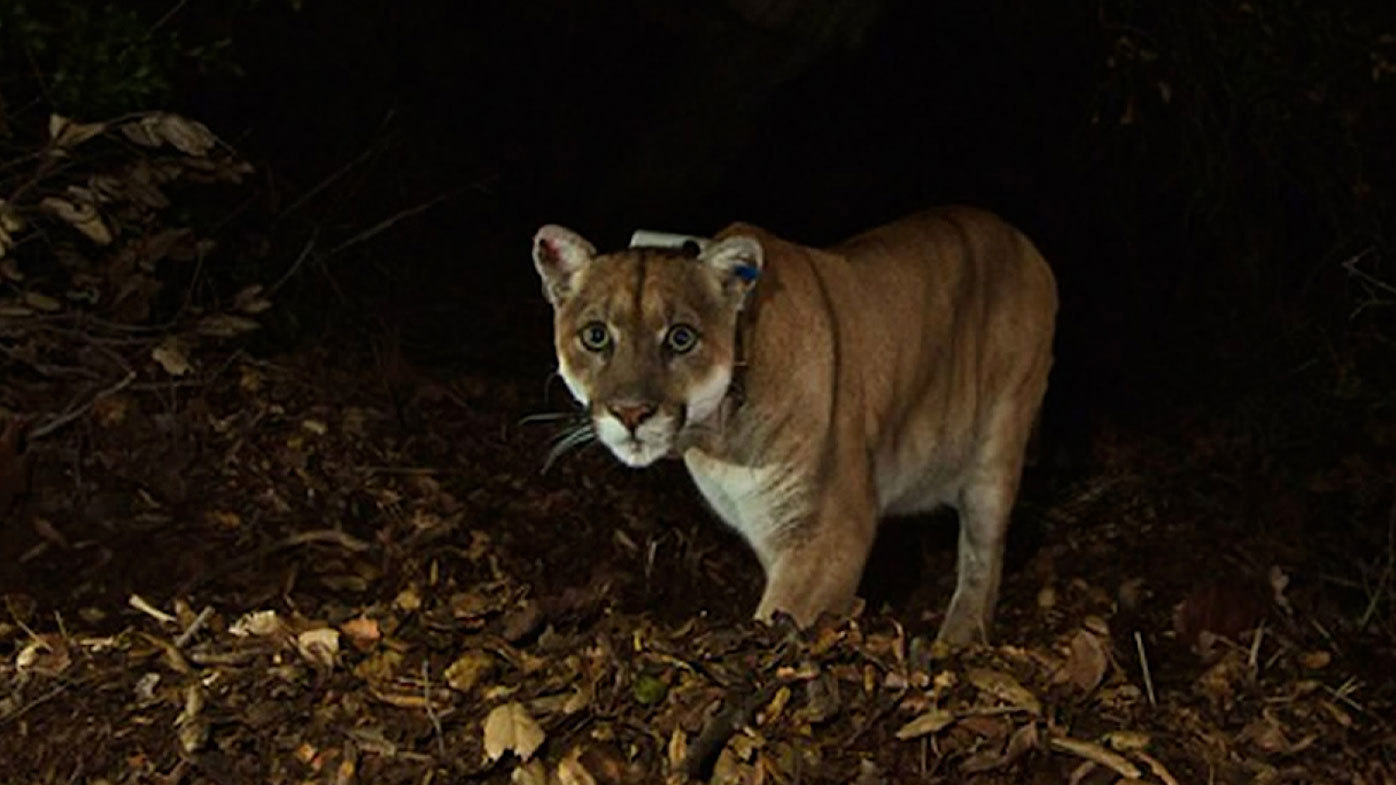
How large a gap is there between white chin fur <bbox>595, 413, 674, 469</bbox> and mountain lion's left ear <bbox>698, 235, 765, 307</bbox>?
0.40 metres

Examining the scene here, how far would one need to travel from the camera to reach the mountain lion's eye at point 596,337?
5.86 metres

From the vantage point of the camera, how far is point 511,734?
14.1 feet

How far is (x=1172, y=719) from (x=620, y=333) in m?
1.79

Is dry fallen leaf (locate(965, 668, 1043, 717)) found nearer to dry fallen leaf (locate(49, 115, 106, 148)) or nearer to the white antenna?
the white antenna

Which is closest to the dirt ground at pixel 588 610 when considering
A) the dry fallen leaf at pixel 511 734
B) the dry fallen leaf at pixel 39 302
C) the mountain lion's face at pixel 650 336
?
the dry fallen leaf at pixel 511 734

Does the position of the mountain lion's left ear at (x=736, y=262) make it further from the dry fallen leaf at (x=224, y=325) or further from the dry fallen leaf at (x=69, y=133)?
the dry fallen leaf at (x=224, y=325)

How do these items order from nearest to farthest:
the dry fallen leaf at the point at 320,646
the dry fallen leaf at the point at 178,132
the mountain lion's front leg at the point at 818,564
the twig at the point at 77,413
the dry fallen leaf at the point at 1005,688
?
the dry fallen leaf at the point at 1005,688 < the dry fallen leaf at the point at 320,646 < the mountain lion's front leg at the point at 818,564 < the dry fallen leaf at the point at 178,132 < the twig at the point at 77,413

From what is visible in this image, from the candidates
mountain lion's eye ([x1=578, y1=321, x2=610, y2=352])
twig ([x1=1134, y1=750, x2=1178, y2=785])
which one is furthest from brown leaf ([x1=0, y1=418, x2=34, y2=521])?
twig ([x1=1134, y1=750, x2=1178, y2=785])

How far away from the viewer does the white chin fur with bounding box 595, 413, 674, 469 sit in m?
5.71

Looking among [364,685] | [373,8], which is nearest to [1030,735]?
[364,685]

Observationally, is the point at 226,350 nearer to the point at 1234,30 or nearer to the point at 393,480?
the point at 393,480

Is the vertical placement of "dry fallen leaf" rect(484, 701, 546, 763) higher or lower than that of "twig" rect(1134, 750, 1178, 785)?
lower

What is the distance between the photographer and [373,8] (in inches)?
421

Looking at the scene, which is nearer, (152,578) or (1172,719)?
(1172,719)
